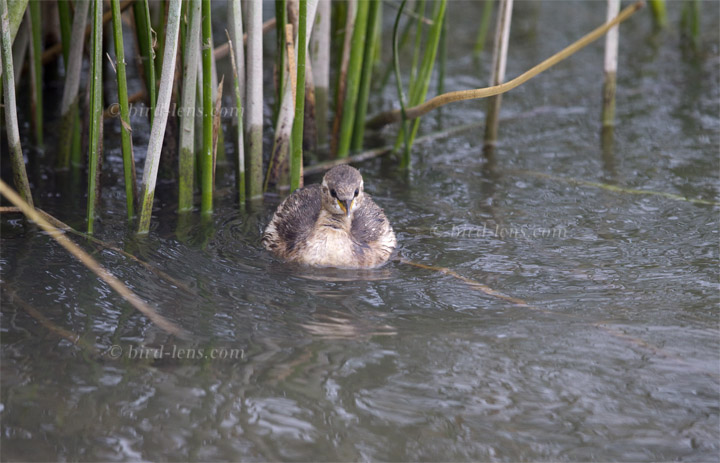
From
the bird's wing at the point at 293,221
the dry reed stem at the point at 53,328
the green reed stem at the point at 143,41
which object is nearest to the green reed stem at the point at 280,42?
the bird's wing at the point at 293,221

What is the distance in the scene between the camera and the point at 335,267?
5.14 metres

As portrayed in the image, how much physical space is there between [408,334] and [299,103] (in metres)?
1.89

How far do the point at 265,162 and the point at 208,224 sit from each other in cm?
155

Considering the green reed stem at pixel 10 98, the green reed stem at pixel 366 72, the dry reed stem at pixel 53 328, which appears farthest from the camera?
the green reed stem at pixel 366 72

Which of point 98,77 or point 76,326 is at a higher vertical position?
point 98,77

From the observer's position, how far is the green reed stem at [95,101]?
4605 mm

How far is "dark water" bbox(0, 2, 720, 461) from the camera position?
339cm

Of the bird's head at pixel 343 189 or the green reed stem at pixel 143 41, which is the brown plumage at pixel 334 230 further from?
the green reed stem at pixel 143 41

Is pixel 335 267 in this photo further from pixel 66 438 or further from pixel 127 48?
pixel 127 48

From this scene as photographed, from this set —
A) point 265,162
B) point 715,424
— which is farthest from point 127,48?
point 715,424

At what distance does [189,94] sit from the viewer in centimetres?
499

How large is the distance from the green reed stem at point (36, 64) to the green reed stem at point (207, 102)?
4.82 feet

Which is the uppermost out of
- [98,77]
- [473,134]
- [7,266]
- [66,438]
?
[98,77]

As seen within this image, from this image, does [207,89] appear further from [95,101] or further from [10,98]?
[10,98]
